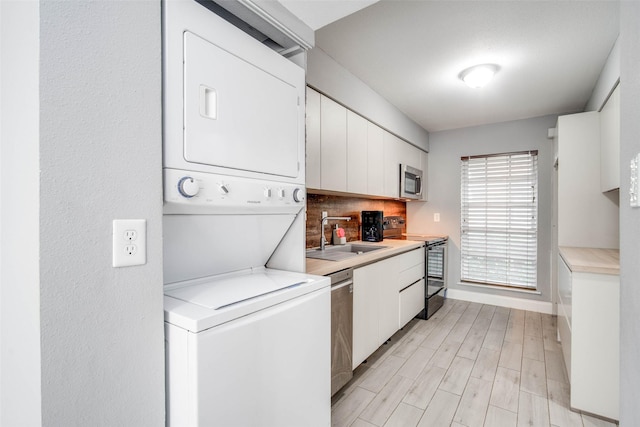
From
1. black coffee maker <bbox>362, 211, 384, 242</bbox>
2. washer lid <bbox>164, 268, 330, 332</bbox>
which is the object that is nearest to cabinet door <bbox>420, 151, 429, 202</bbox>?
black coffee maker <bbox>362, 211, 384, 242</bbox>

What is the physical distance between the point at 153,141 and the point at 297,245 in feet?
2.75

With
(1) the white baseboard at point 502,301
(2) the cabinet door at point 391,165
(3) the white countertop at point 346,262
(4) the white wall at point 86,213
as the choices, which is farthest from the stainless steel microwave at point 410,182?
(4) the white wall at point 86,213

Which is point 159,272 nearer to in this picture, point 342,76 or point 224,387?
point 224,387

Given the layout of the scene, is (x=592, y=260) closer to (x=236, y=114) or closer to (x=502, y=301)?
(x=502, y=301)

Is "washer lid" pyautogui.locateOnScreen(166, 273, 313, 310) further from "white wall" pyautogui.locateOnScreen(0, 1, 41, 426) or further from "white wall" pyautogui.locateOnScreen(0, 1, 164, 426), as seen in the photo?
"white wall" pyautogui.locateOnScreen(0, 1, 41, 426)

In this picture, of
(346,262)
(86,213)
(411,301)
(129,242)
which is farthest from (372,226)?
(86,213)

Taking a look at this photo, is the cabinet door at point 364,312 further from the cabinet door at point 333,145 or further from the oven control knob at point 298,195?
the oven control knob at point 298,195

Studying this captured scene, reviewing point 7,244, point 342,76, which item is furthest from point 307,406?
point 342,76

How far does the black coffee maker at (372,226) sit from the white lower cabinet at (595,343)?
1660mm

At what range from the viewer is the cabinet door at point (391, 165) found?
10.5ft

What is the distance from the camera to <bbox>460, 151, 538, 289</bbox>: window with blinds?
3.76 metres

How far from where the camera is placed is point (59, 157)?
2.37 ft

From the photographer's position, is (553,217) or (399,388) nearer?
(399,388)

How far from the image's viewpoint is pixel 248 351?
1011 mm
